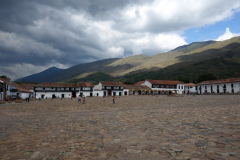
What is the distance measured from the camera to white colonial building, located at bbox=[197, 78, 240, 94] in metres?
57.7

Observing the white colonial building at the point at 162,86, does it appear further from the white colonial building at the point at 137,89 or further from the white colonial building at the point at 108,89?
the white colonial building at the point at 108,89

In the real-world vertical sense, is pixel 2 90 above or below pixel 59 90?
above

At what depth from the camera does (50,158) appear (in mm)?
3871

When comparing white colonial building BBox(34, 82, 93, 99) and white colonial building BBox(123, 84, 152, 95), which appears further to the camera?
white colonial building BBox(123, 84, 152, 95)

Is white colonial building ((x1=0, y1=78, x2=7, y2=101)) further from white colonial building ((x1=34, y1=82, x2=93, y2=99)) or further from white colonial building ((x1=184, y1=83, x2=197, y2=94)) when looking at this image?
white colonial building ((x1=184, y1=83, x2=197, y2=94))

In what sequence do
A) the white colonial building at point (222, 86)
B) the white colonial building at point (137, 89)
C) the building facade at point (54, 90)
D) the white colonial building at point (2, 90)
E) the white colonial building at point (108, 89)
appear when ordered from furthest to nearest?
the white colonial building at point (137, 89) < the white colonial building at point (108, 89) < the building facade at point (54, 90) < the white colonial building at point (222, 86) < the white colonial building at point (2, 90)

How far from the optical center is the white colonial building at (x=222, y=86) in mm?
57719

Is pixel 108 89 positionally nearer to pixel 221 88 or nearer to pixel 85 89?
pixel 85 89

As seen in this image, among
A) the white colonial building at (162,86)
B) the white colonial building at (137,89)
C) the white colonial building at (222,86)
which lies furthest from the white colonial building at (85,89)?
the white colonial building at (222,86)

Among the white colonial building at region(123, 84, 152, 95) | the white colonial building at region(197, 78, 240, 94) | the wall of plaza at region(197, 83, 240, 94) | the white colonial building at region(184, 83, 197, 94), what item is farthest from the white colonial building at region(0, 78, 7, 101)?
the white colonial building at region(184, 83, 197, 94)

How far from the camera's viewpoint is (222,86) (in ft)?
206

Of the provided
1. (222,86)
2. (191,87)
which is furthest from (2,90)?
(191,87)

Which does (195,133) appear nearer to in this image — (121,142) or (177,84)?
(121,142)

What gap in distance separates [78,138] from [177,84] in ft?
258
